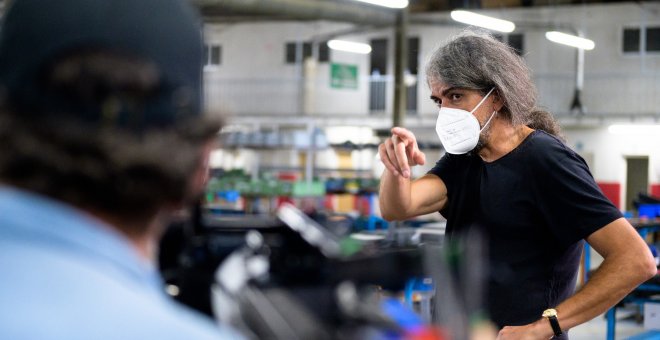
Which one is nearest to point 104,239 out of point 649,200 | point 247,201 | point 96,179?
point 96,179

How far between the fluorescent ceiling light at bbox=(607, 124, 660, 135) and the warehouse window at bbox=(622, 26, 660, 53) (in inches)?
74.5

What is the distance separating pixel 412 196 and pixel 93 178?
1.65 metres

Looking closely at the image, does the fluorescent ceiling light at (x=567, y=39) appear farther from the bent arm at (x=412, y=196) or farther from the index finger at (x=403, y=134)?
the index finger at (x=403, y=134)

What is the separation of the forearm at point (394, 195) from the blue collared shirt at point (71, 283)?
1535mm

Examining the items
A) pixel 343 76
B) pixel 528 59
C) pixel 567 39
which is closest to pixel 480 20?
pixel 567 39

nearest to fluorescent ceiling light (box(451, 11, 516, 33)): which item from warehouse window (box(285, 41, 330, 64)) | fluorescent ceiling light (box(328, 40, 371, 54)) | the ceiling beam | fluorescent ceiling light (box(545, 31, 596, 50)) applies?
fluorescent ceiling light (box(545, 31, 596, 50))

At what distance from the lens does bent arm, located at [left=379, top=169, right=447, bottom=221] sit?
211 centimetres

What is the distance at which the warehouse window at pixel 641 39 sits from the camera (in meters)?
20.6

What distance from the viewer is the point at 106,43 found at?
1.86 ft

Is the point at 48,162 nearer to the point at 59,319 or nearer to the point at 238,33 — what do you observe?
the point at 59,319

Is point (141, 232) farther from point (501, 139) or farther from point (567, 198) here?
point (501, 139)

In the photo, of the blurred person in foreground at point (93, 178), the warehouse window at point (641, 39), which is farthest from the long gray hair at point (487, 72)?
the warehouse window at point (641, 39)

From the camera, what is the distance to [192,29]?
2.32 ft

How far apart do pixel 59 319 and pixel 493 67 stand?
172 centimetres
